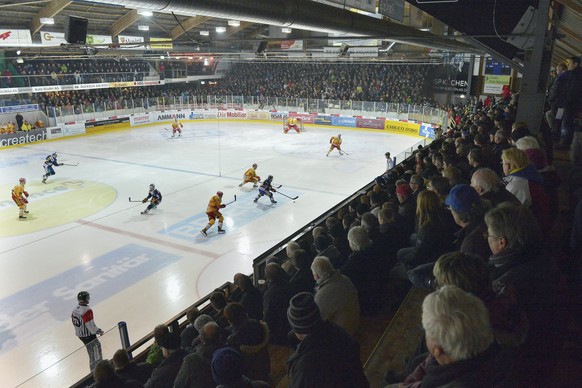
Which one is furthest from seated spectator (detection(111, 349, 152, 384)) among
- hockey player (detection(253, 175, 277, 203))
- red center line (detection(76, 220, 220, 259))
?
hockey player (detection(253, 175, 277, 203))

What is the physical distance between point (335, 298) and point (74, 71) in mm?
39545

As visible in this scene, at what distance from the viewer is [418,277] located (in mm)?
3582

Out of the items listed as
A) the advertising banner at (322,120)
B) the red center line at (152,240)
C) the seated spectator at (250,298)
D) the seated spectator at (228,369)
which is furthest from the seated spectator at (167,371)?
the advertising banner at (322,120)

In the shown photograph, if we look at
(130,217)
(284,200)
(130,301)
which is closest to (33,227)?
(130,217)

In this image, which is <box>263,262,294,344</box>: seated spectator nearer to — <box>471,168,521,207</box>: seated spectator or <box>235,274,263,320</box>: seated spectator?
<box>235,274,263,320</box>: seated spectator

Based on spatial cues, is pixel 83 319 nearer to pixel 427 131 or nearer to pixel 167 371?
pixel 167 371

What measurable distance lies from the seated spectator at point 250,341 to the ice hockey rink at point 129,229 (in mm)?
2768

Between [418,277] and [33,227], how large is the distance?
14423 mm

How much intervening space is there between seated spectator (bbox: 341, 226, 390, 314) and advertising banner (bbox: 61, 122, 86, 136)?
103 ft

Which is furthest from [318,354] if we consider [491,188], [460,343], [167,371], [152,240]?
[152,240]

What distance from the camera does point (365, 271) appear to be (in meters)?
4.91

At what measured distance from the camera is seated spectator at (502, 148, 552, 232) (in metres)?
4.12

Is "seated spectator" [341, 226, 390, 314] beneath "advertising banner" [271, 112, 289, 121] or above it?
above

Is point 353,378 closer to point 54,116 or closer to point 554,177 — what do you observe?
point 554,177
